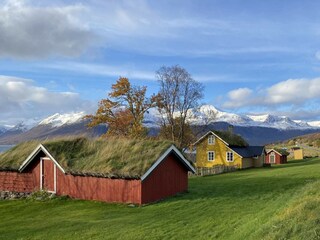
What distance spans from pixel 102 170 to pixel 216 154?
128ft

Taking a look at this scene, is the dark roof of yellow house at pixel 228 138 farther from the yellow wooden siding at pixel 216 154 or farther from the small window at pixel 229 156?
the small window at pixel 229 156

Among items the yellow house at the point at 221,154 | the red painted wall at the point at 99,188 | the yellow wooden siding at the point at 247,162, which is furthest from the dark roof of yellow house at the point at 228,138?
the red painted wall at the point at 99,188

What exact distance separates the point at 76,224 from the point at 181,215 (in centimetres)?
490

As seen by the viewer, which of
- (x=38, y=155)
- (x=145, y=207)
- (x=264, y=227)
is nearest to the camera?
A: (x=264, y=227)

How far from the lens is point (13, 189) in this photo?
96.2 feet

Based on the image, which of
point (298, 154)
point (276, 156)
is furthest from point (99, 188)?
point (298, 154)

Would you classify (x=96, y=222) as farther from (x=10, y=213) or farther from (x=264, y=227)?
(x=264, y=227)

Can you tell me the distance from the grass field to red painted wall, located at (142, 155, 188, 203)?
80cm

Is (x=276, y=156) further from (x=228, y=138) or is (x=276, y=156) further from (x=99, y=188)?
(x=99, y=188)

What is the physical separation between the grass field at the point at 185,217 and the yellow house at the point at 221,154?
33171mm

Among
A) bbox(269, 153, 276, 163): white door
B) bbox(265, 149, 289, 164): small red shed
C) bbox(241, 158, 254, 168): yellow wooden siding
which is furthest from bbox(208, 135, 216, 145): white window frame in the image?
bbox(269, 153, 276, 163): white door

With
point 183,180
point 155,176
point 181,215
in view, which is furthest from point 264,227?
point 183,180

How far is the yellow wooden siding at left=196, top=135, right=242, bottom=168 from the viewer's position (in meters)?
59.7

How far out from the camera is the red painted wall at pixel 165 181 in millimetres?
23750
